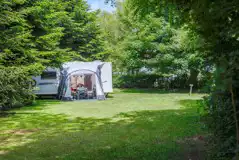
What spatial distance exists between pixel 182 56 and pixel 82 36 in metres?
7.27

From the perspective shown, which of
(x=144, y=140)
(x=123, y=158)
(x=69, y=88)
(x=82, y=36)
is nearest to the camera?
(x=123, y=158)

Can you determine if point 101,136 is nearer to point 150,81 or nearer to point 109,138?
point 109,138

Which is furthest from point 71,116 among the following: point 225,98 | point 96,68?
point 225,98

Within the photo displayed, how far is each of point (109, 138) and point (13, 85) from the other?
4741mm

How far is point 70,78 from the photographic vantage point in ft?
48.6

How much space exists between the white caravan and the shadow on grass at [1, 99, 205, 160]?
5373 millimetres

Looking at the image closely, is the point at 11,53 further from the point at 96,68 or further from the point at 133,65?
the point at 133,65

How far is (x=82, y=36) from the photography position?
2030 centimetres

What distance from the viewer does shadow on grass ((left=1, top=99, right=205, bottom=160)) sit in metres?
4.81

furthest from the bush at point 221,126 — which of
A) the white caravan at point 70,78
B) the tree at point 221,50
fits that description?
the white caravan at point 70,78

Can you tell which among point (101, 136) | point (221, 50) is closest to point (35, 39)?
point (101, 136)

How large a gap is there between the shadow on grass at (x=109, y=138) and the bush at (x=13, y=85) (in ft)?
2.32

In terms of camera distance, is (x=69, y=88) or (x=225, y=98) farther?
(x=69, y=88)

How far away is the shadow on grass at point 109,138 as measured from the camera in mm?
4812
